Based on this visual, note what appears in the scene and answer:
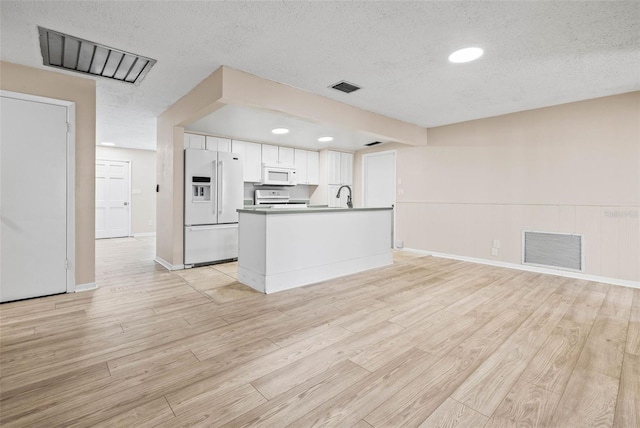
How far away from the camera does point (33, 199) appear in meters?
3.01

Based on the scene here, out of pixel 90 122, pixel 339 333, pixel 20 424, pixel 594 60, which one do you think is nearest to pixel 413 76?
pixel 594 60

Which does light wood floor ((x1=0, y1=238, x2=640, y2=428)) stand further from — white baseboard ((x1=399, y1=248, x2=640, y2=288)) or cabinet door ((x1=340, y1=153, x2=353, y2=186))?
cabinet door ((x1=340, y1=153, x2=353, y2=186))

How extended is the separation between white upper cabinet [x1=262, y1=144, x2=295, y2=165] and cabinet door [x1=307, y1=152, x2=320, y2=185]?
48cm

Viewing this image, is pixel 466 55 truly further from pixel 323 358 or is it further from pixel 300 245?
pixel 323 358

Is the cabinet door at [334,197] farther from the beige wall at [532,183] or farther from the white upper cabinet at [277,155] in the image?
the beige wall at [532,183]

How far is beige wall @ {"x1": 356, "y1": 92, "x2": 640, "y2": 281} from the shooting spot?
12.2ft

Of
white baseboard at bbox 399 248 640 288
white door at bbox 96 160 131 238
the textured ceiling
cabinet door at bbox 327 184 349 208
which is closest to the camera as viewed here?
the textured ceiling

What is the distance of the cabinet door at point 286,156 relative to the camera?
249 inches

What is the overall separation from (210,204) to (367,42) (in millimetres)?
3266

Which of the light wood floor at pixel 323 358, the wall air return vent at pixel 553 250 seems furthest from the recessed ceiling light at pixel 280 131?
the wall air return vent at pixel 553 250

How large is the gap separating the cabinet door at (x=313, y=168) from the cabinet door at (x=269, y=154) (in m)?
0.89

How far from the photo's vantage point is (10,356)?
193cm

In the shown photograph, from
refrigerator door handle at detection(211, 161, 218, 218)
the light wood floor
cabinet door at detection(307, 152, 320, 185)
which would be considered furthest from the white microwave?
the light wood floor

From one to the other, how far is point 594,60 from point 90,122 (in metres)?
5.19
